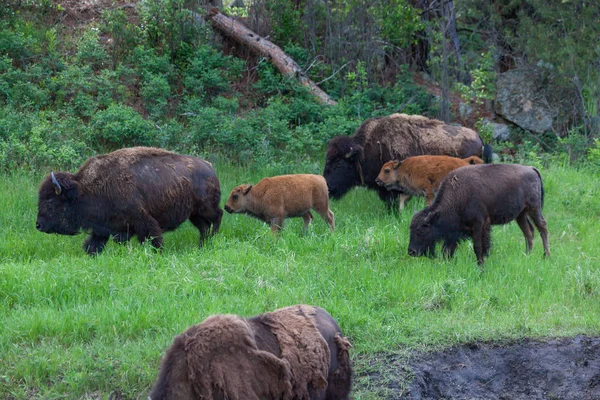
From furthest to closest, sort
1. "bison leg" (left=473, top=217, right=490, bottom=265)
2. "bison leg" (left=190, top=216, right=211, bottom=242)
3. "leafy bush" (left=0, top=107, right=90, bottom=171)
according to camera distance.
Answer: "leafy bush" (left=0, top=107, right=90, bottom=171), "bison leg" (left=190, top=216, right=211, bottom=242), "bison leg" (left=473, top=217, right=490, bottom=265)

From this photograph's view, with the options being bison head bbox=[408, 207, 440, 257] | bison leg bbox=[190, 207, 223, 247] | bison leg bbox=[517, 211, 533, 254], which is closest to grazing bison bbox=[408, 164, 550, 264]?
bison head bbox=[408, 207, 440, 257]

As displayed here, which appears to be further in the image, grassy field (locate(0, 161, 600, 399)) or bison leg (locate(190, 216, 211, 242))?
bison leg (locate(190, 216, 211, 242))

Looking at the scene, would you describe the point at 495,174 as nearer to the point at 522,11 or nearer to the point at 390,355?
the point at 390,355

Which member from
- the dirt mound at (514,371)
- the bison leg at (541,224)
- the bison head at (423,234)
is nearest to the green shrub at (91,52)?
the bison head at (423,234)

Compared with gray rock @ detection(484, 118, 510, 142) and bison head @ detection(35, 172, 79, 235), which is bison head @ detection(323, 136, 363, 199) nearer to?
bison head @ detection(35, 172, 79, 235)

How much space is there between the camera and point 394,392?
24.2 ft

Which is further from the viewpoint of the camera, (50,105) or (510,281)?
(50,105)

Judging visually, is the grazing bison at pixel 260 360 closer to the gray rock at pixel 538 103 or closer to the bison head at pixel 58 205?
the bison head at pixel 58 205

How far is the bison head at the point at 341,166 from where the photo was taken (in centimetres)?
1418

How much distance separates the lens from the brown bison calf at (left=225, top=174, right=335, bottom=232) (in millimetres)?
11766

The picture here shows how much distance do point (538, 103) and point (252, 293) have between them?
11738 mm

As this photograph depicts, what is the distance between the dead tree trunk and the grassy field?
7124 millimetres

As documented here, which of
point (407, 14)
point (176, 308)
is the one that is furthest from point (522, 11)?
point (176, 308)

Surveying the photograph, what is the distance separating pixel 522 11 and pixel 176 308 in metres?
12.8
